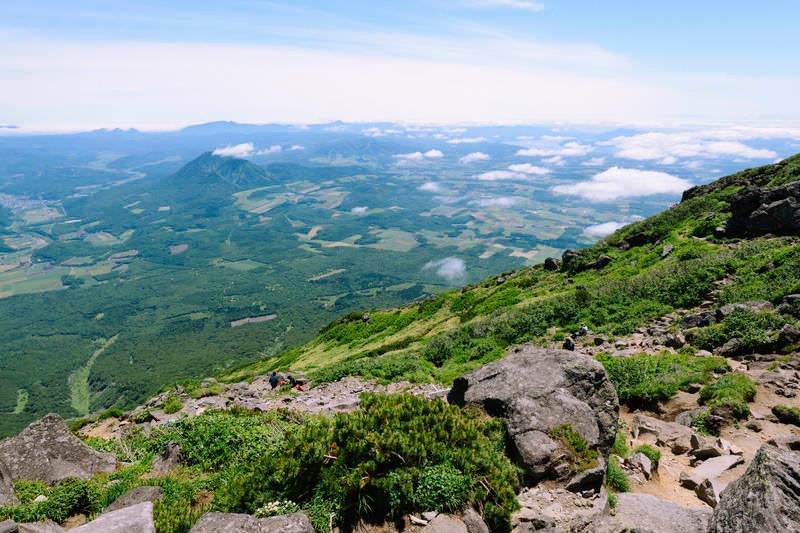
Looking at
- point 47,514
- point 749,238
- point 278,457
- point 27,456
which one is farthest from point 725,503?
point 749,238

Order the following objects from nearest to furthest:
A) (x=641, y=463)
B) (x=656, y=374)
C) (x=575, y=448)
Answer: (x=575, y=448)
(x=641, y=463)
(x=656, y=374)

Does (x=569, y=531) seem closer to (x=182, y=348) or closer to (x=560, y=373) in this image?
(x=560, y=373)

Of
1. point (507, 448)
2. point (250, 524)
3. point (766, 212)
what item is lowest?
point (507, 448)

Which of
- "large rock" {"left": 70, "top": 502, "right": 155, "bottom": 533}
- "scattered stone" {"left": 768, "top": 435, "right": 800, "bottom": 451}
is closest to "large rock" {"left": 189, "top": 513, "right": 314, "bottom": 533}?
"large rock" {"left": 70, "top": 502, "right": 155, "bottom": 533}

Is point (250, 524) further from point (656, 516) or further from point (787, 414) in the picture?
point (787, 414)

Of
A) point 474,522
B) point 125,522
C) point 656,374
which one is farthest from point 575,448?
point 125,522

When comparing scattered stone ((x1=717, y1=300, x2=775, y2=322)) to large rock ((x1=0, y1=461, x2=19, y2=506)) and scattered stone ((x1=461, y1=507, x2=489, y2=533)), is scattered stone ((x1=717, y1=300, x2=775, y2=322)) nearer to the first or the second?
scattered stone ((x1=461, y1=507, x2=489, y2=533))

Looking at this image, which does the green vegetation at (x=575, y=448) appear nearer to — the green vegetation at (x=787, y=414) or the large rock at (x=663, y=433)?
the large rock at (x=663, y=433)
